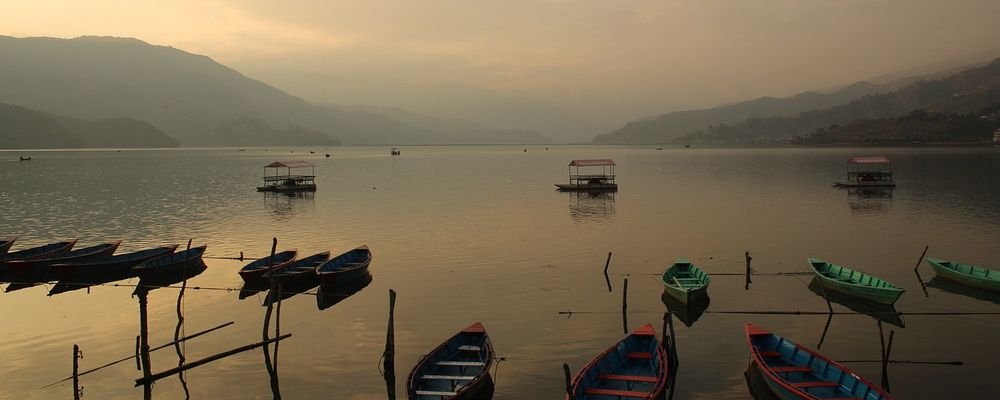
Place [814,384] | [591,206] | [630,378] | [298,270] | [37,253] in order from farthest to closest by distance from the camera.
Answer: [591,206], [37,253], [298,270], [630,378], [814,384]

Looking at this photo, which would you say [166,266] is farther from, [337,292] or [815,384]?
[815,384]

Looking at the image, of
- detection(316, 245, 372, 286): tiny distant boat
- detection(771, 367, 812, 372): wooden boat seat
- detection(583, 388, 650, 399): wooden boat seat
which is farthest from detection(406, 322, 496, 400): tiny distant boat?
detection(316, 245, 372, 286): tiny distant boat

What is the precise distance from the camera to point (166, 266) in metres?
36.7

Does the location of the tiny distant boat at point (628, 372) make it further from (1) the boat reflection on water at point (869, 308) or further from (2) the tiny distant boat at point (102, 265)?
(2) the tiny distant boat at point (102, 265)

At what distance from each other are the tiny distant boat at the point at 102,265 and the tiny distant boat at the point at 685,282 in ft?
103

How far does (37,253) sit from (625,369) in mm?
40502

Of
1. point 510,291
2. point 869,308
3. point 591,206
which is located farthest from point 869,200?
point 510,291

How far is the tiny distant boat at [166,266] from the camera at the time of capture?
3566cm

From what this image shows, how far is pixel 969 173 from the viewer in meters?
117

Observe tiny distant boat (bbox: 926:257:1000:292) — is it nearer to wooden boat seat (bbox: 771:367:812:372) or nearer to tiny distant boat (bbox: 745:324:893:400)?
tiny distant boat (bbox: 745:324:893:400)

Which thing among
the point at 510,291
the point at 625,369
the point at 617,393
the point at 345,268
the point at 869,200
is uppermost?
the point at 869,200

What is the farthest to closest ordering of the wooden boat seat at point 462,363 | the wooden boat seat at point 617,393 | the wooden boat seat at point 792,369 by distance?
the wooden boat seat at point 462,363
the wooden boat seat at point 792,369
the wooden boat seat at point 617,393

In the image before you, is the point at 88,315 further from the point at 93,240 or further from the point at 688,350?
the point at 688,350

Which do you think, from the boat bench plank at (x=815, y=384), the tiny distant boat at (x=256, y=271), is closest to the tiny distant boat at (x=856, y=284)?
the boat bench plank at (x=815, y=384)
